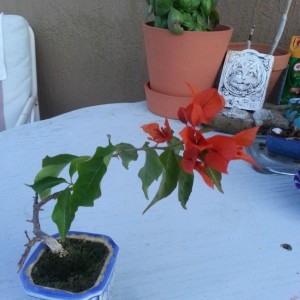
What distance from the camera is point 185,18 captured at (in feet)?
2.86

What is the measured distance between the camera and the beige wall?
136 cm

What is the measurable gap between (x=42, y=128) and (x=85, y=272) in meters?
0.58

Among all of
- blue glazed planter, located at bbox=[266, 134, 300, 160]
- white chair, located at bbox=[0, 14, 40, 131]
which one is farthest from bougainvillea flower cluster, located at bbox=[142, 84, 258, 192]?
white chair, located at bbox=[0, 14, 40, 131]

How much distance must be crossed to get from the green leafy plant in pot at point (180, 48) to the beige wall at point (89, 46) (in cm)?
36

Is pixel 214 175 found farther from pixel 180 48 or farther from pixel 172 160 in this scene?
pixel 180 48

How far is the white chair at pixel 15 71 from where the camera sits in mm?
1229

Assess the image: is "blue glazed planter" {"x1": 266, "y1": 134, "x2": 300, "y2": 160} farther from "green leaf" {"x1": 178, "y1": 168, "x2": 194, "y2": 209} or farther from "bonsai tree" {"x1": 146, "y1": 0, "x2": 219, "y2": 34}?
"green leaf" {"x1": 178, "y1": 168, "x2": 194, "y2": 209}

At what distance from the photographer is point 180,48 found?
892 mm

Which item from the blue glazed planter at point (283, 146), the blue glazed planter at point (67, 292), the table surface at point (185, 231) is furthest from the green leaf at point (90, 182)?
the blue glazed planter at point (283, 146)

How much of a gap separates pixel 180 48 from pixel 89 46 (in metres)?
0.67

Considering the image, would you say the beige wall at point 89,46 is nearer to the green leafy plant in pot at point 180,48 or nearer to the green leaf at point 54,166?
the green leafy plant in pot at point 180,48

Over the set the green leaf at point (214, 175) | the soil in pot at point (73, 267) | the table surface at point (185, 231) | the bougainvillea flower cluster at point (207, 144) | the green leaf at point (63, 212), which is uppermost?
the bougainvillea flower cluster at point (207, 144)

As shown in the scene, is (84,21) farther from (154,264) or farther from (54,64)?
(154,264)

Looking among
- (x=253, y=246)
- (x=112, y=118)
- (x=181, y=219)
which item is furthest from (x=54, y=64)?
(x=253, y=246)
